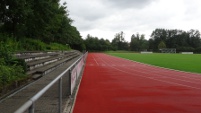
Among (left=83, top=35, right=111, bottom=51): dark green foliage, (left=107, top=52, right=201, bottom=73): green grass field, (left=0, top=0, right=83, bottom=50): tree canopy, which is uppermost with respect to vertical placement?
(left=0, top=0, right=83, bottom=50): tree canopy

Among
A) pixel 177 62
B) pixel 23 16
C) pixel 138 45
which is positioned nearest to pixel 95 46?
pixel 138 45

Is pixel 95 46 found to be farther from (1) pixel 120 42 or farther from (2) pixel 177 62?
(2) pixel 177 62

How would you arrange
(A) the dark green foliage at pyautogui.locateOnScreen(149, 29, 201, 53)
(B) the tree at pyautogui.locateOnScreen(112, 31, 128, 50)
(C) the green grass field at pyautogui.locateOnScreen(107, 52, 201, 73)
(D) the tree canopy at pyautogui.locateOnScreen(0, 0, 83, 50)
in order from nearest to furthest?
(D) the tree canopy at pyautogui.locateOnScreen(0, 0, 83, 50)
(C) the green grass field at pyautogui.locateOnScreen(107, 52, 201, 73)
(A) the dark green foliage at pyautogui.locateOnScreen(149, 29, 201, 53)
(B) the tree at pyautogui.locateOnScreen(112, 31, 128, 50)

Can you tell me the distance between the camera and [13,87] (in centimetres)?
969

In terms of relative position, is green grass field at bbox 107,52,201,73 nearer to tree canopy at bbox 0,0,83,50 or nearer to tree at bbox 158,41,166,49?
tree canopy at bbox 0,0,83,50

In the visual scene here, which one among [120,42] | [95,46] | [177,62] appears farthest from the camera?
[120,42]

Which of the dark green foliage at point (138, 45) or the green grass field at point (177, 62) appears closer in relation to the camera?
the green grass field at point (177, 62)

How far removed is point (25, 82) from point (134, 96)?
434 cm

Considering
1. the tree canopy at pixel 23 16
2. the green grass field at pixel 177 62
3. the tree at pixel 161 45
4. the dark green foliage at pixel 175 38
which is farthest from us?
the dark green foliage at pixel 175 38

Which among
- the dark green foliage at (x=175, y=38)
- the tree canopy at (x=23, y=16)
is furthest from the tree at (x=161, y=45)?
the tree canopy at (x=23, y=16)

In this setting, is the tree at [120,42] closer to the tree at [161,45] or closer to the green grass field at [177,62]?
the tree at [161,45]

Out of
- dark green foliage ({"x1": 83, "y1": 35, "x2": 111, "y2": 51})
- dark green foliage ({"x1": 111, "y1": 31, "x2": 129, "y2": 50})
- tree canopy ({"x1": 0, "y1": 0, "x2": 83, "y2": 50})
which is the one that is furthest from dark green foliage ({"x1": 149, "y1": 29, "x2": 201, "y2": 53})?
tree canopy ({"x1": 0, "y1": 0, "x2": 83, "y2": 50})

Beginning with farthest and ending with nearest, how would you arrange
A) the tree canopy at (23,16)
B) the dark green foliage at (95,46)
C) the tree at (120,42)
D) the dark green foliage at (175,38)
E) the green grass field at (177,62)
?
1. the tree at (120,42)
2. the dark green foliage at (175,38)
3. the dark green foliage at (95,46)
4. the green grass field at (177,62)
5. the tree canopy at (23,16)

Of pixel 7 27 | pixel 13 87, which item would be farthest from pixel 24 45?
pixel 13 87
